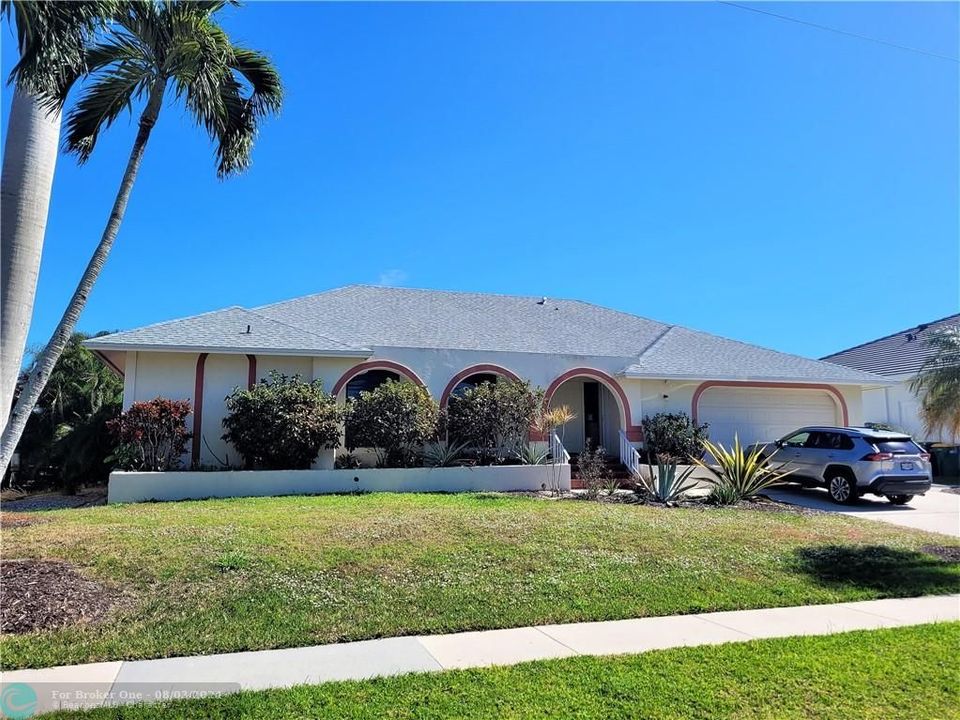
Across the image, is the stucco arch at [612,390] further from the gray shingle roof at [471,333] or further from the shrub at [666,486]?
the shrub at [666,486]

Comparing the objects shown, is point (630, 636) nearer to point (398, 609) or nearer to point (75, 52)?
point (398, 609)

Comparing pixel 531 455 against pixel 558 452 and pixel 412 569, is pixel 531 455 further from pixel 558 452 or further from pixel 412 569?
pixel 412 569

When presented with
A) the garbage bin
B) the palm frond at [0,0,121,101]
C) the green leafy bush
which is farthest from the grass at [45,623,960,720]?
the garbage bin

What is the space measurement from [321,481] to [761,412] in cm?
1425

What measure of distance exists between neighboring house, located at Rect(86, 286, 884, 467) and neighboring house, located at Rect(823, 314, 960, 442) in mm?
7897

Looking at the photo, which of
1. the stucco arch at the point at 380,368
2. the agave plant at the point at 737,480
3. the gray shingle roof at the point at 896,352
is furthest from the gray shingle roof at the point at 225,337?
the gray shingle roof at the point at 896,352

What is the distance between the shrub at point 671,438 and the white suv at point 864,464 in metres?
3.20

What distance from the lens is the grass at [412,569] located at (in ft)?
19.8

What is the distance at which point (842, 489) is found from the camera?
15195 millimetres

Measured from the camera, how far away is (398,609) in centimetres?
657

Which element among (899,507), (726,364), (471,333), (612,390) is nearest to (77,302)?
(471,333)

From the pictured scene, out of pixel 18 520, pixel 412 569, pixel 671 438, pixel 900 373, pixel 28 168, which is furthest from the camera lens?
pixel 900 373

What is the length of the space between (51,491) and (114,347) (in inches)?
252

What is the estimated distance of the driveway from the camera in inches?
501
